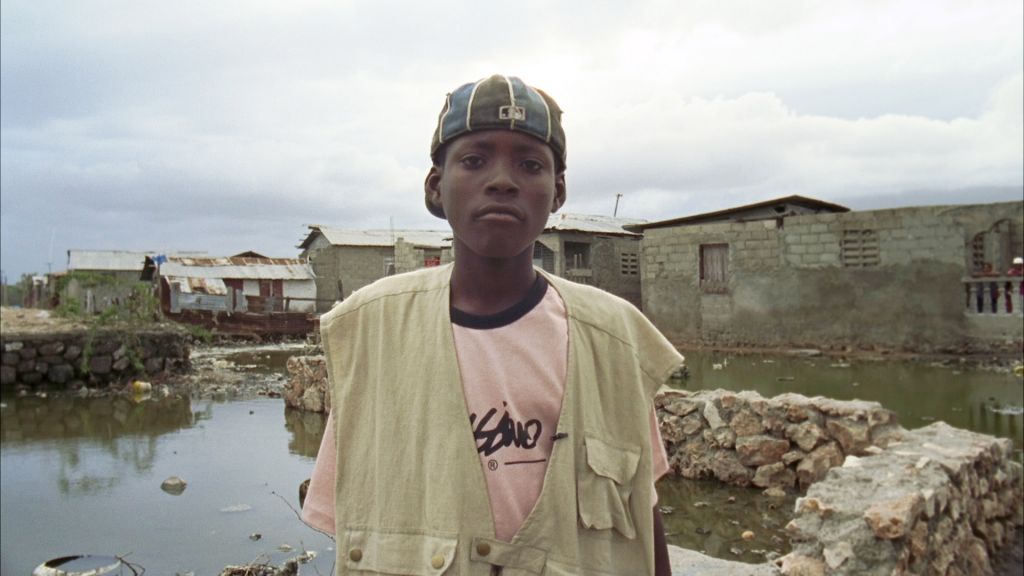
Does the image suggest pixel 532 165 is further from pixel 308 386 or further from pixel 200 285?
pixel 200 285

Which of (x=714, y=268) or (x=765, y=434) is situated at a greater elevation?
(x=714, y=268)

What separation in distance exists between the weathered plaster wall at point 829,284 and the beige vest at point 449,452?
1315cm

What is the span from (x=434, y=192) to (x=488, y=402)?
436 millimetres

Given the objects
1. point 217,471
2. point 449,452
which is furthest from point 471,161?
point 217,471

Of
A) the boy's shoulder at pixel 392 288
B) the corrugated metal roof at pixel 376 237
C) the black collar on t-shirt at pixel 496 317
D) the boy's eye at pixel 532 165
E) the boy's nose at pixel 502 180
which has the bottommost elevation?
the black collar on t-shirt at pixel 496 317

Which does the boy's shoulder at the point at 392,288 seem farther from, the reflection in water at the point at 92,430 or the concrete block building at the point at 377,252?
the reflection in water at the point at 92,430

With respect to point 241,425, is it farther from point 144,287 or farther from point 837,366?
point 837,366

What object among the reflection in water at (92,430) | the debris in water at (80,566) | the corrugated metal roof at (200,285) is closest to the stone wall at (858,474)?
the debris in water at (80,566)

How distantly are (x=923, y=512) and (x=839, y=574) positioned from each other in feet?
2.59

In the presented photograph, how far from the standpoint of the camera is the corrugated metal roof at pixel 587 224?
5532mm

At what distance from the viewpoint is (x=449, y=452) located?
1367 mm

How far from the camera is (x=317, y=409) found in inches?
384

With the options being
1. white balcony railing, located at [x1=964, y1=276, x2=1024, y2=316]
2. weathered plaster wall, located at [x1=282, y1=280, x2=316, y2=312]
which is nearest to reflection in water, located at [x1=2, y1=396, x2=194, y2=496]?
weathered plaster wall, located at [x1=282, y1=280, x2=316, y2=312]

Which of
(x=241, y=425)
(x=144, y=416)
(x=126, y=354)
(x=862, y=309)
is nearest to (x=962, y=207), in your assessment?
(x=862, y=309)
